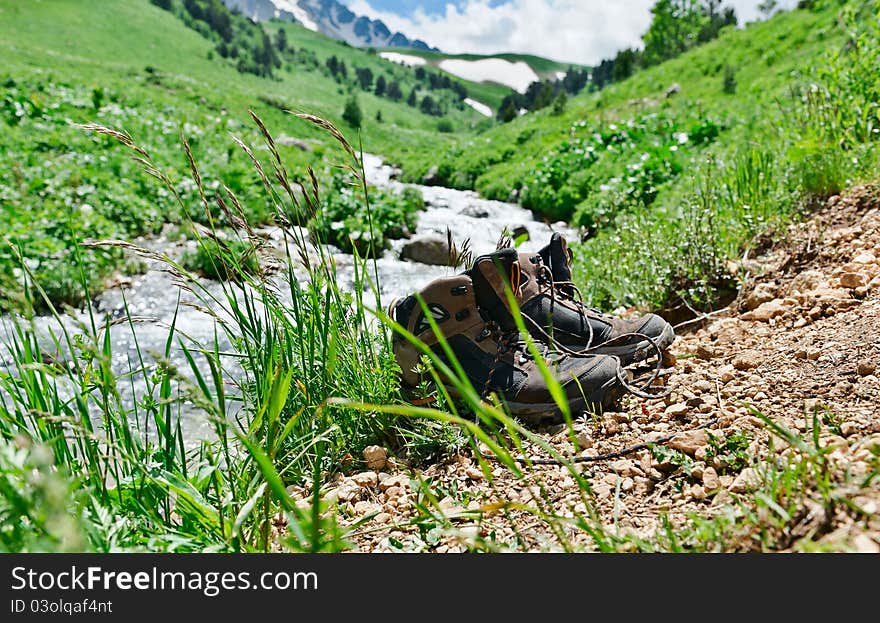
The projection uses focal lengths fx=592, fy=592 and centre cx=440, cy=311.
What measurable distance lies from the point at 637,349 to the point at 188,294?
19.0 feet

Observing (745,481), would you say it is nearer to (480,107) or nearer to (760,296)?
(760,296)

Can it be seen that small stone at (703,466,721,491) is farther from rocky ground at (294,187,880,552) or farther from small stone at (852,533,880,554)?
small stone at (852,533,880,554)

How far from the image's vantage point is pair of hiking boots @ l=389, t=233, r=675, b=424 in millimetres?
2465

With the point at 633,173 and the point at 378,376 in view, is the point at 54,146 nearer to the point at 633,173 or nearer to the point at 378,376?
the point at 633,173

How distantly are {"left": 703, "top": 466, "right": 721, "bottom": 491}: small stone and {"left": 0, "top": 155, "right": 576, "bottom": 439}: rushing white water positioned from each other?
1591 millimetres

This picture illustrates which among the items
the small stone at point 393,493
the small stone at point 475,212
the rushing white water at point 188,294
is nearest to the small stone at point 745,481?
the small stone at point 393,493

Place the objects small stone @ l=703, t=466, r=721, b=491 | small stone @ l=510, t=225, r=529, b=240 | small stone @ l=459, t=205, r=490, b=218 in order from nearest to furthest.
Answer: small stone @ l=703, t=466, r=721, b=491, small stone @ l=510, t=225, r=529, b=240, small stone @ l=459, t=205, r=490, b=218

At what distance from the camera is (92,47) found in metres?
69.1

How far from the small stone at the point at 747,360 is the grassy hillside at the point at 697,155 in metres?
1.12

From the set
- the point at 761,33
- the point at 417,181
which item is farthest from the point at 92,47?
the point at 761,33

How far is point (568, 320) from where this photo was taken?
306 centimetres

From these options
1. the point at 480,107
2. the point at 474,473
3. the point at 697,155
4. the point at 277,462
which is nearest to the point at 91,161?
the point at 697,155

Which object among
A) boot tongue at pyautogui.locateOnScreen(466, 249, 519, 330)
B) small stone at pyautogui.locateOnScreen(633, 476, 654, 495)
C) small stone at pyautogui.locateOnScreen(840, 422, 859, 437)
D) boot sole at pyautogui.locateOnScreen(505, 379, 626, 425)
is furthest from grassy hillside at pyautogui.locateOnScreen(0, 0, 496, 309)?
small stone at pyautogui.locateOnScreen(840, 422, 859, 437)

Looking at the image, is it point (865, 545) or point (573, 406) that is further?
point (573, 406)
